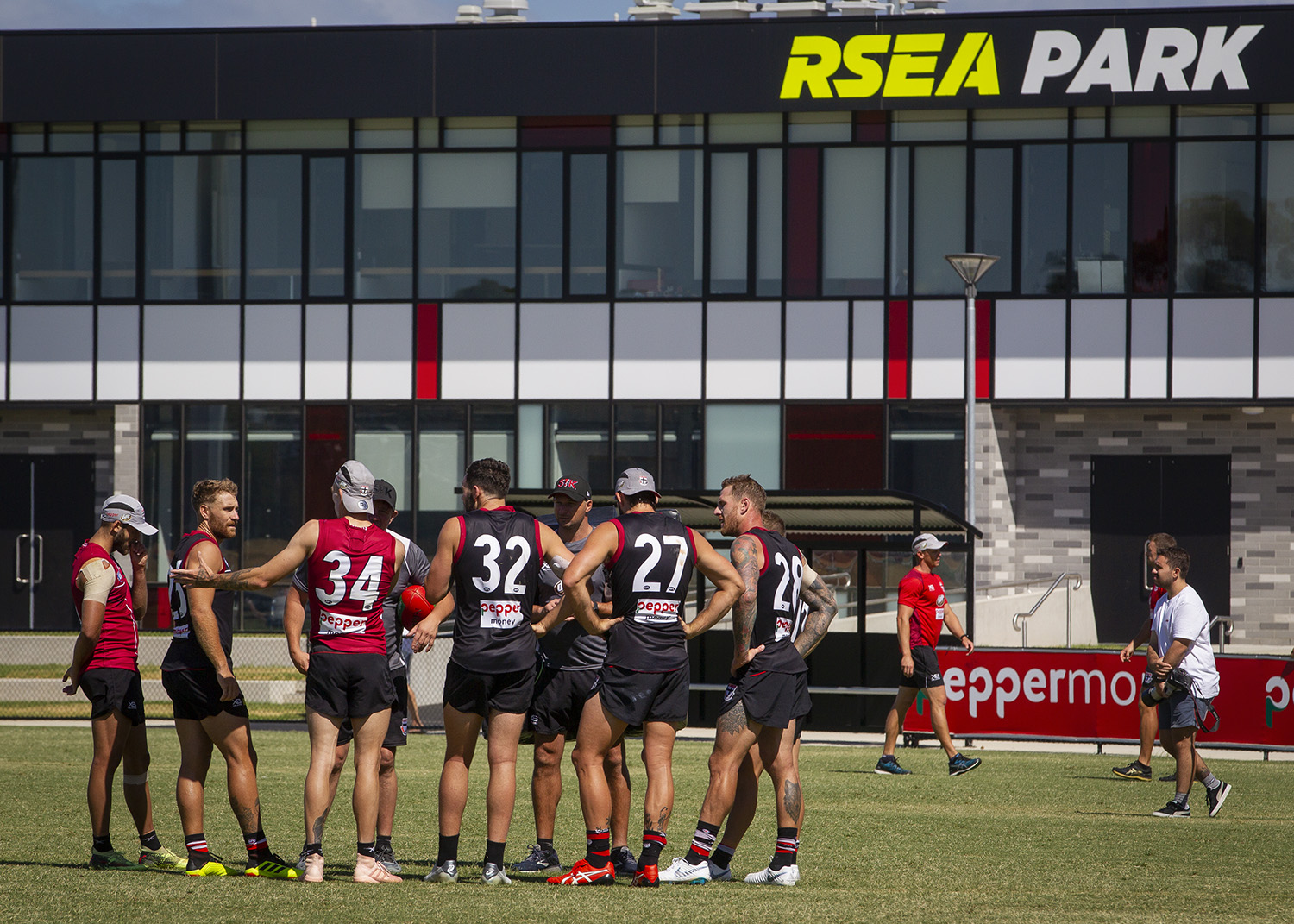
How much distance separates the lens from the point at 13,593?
26.7 meters

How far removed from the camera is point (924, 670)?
44.8 feet

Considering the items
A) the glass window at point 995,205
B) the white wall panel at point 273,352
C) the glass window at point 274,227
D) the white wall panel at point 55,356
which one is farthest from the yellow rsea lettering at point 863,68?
the white wall panel at point 55,356

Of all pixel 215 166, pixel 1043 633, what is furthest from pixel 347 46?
pixel 1043 633

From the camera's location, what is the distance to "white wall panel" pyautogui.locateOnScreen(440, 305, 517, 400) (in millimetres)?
25047

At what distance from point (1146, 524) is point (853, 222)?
693 cm

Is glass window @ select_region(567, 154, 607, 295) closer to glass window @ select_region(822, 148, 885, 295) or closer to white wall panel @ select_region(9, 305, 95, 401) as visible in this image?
glass window @ select_region(822, 148, 885, 295)

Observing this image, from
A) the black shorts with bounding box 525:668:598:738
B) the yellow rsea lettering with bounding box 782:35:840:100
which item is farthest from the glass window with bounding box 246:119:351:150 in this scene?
the black shorts with bounding box 525:668:598:738

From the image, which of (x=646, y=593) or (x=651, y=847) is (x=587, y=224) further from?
(x=651, y=847)

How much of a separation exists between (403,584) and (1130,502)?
1898cm

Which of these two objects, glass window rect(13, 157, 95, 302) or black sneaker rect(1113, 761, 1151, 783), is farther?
glass window rect(13, 157, 95, 302)

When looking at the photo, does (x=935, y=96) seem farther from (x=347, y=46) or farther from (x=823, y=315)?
(x=347, y=46)

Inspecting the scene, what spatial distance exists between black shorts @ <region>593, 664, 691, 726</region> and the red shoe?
2.55 ft

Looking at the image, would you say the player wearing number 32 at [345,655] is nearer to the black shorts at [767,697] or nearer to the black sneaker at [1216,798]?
the black shorts at [767,697]

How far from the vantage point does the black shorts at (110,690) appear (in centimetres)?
809
